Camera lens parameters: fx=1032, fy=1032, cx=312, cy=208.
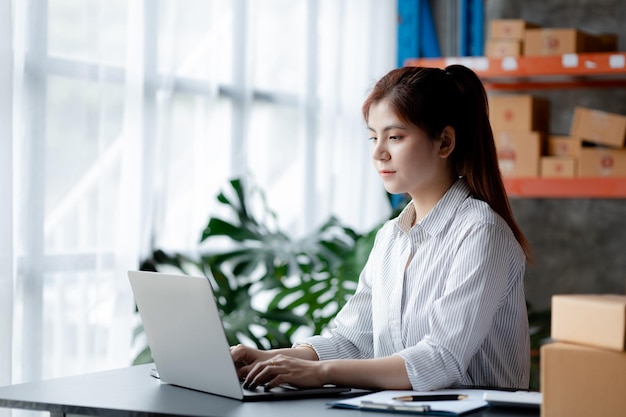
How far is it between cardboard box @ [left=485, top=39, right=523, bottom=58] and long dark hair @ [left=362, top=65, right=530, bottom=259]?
76.4 inches

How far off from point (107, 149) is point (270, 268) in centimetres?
75

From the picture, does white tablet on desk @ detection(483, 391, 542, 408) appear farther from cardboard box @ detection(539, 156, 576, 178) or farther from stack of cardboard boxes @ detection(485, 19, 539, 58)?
stack of cardboard boxes @ detection(485, 19, 539, 58)

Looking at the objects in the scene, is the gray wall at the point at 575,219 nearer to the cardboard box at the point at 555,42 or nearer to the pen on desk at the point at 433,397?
the cardboard box at the point at 555,42

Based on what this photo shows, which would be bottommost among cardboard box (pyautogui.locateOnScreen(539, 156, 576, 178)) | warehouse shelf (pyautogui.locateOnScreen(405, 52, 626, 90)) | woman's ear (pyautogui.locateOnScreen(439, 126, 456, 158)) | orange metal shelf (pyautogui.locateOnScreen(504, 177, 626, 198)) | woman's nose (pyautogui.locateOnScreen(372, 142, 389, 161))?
orange metal shelf (pyautogui.locateOnScreen(504, 177, 626, 198))

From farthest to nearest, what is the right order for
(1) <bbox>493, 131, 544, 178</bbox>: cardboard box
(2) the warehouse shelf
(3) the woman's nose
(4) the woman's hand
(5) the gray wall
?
1. (5) the gray wall
2. (1) <bbox>493, 131, 544, 178</bbox>: cardboard box
3. (2) the warehouse shelf
4. (3) the woman's nose
5. (4) the woman's hand

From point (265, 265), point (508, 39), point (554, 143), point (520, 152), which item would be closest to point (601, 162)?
point (554, 143)

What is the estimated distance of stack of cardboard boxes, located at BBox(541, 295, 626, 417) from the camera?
1.50m

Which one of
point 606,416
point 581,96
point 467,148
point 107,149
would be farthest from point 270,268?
point 606,416

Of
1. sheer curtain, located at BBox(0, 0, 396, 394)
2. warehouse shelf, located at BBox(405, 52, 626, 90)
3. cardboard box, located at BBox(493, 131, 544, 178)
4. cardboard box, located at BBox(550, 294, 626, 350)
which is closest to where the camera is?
cardboard box, located at BBox(550, 294, 626, 350)

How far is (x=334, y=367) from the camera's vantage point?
6.17ft

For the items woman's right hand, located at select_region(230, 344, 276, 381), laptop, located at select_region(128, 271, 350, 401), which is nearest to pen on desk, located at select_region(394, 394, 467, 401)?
laptop, located at select_region(128, 271, 350, 401)

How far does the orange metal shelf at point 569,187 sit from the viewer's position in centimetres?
388

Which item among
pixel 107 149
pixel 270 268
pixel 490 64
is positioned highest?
pixel 490 64

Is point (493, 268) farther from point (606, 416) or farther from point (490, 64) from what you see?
point (490, 64)
